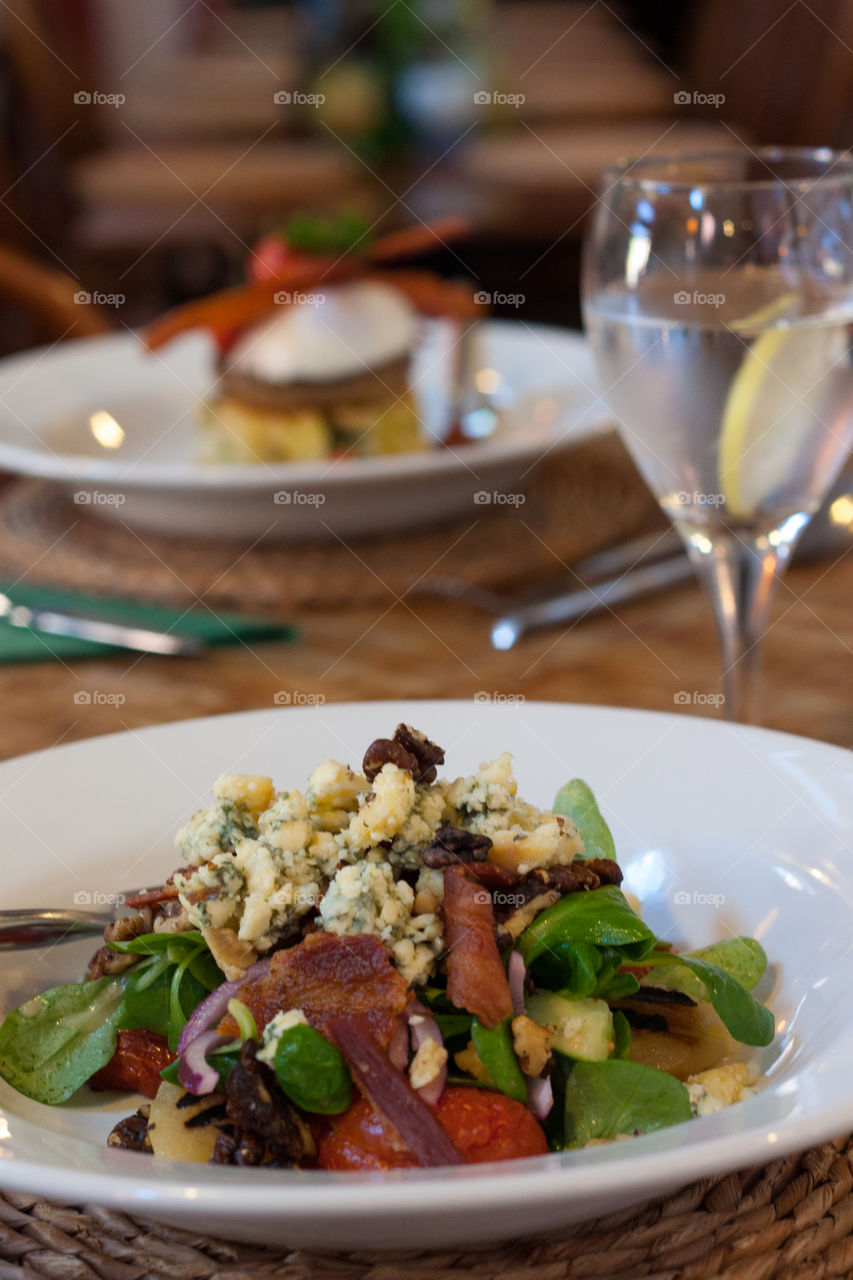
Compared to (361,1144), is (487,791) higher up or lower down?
higher up

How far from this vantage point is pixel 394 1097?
0.70 m

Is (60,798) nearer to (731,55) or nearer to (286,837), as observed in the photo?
(286,837)

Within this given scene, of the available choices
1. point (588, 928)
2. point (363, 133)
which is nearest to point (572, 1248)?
point (588, 928)

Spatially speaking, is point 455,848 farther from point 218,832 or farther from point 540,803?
point 540,803

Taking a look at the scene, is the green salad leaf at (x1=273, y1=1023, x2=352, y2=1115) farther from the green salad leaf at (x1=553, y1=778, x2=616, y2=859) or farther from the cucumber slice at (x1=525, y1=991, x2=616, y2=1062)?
A: the green salad leaf at (x1=553, y1=778, x2=616, y2=859)

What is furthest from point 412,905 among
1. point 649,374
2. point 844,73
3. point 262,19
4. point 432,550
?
point 262,19

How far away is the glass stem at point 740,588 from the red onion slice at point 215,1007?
1.93 feet

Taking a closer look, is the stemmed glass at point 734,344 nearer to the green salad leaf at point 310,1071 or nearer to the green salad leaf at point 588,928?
the green salad leaf at point 588,928

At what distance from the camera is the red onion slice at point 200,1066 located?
0.74 m

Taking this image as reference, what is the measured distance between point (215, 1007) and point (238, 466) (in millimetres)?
1078

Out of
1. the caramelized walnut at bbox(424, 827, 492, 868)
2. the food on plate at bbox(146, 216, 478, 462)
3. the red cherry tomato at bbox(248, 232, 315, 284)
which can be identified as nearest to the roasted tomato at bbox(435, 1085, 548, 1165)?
the caramelized walnut at bbox(424, 827, 492, 868)

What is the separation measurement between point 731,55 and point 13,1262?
7950mm

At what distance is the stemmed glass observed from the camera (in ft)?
3.75

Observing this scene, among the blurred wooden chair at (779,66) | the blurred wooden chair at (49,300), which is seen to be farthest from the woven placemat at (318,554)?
the blurred wooden chair at (779,66)
